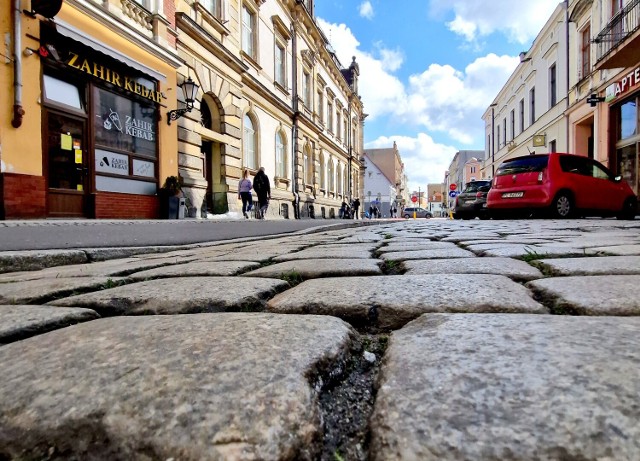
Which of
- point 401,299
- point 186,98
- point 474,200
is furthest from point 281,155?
point 401,299

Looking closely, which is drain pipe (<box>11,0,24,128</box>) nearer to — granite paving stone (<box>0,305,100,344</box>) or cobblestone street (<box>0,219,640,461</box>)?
granite paving stone (<box>0,305,100,344</box>)

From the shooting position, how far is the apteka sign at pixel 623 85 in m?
12.0

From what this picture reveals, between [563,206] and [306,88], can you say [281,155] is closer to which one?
[306,88]

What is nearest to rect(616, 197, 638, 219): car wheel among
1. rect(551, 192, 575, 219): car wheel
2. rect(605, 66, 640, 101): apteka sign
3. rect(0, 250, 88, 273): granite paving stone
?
rect(551, 192, 575, 219): car wheel

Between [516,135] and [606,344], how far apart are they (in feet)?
94.0

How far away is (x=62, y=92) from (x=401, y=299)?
9243 mm

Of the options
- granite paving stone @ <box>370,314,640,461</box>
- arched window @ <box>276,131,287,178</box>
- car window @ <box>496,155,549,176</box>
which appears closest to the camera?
granite paving stone @ <box>370,314,640,461</box>

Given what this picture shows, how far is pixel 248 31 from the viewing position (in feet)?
53.7

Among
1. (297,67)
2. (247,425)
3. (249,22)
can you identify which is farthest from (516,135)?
(247,425)

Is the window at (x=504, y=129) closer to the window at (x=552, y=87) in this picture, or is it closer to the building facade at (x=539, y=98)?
the building facade at (x=539, y=98)

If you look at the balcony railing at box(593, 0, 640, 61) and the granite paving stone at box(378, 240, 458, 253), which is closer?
the granite paving stone at box(378, 240, 458, 253)

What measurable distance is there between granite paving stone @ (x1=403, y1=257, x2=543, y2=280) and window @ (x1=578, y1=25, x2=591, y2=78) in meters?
17.1

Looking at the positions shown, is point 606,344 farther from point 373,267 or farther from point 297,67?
point 297,67

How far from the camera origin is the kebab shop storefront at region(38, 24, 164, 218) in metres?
7.98
